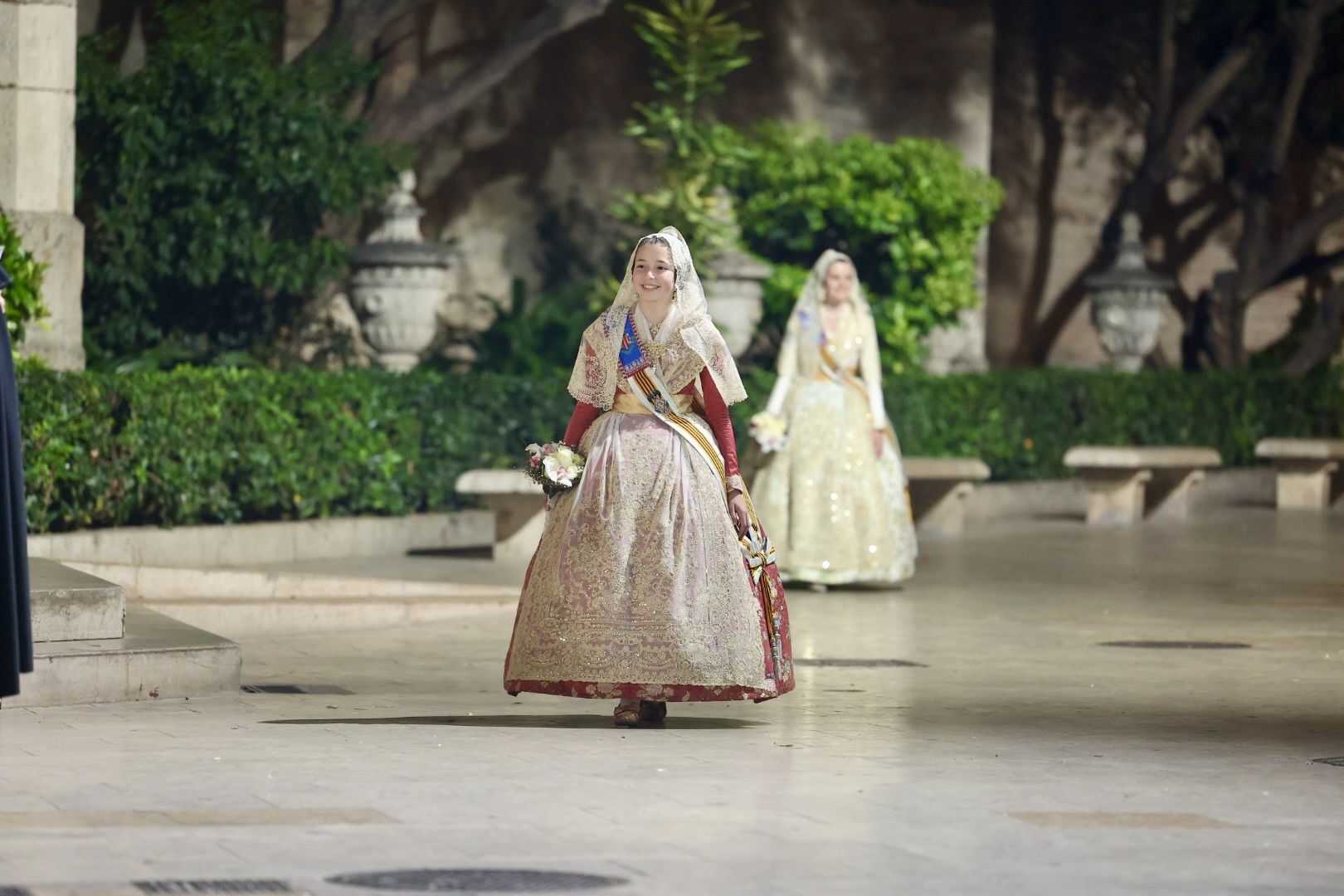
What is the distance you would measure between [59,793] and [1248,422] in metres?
21.1

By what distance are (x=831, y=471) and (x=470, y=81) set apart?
7616mm

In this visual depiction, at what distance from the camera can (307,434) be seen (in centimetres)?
1541

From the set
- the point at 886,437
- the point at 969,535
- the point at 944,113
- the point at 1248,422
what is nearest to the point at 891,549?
the point at 886,437

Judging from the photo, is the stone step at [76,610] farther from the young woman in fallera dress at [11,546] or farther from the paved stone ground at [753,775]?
the young woman in fallera dress at [11,546]

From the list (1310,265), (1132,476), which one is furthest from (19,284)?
(1310,265)

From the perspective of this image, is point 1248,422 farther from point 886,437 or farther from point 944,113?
point 886,437

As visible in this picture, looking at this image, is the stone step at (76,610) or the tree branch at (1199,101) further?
the tree branch at (1199,101)

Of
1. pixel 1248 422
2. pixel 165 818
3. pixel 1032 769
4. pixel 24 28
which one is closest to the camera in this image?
pixel 165 818

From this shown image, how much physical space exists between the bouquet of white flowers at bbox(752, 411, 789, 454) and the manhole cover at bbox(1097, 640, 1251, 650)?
2960 millimetres

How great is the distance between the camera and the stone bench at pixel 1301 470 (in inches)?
947

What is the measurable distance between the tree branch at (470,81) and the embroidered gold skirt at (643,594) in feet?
40.9

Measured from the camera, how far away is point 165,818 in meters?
6.18

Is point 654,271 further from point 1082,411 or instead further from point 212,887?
point 1082,411

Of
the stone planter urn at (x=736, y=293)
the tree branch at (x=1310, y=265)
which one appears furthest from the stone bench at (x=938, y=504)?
the tree branch at (x=1310, y=265)
